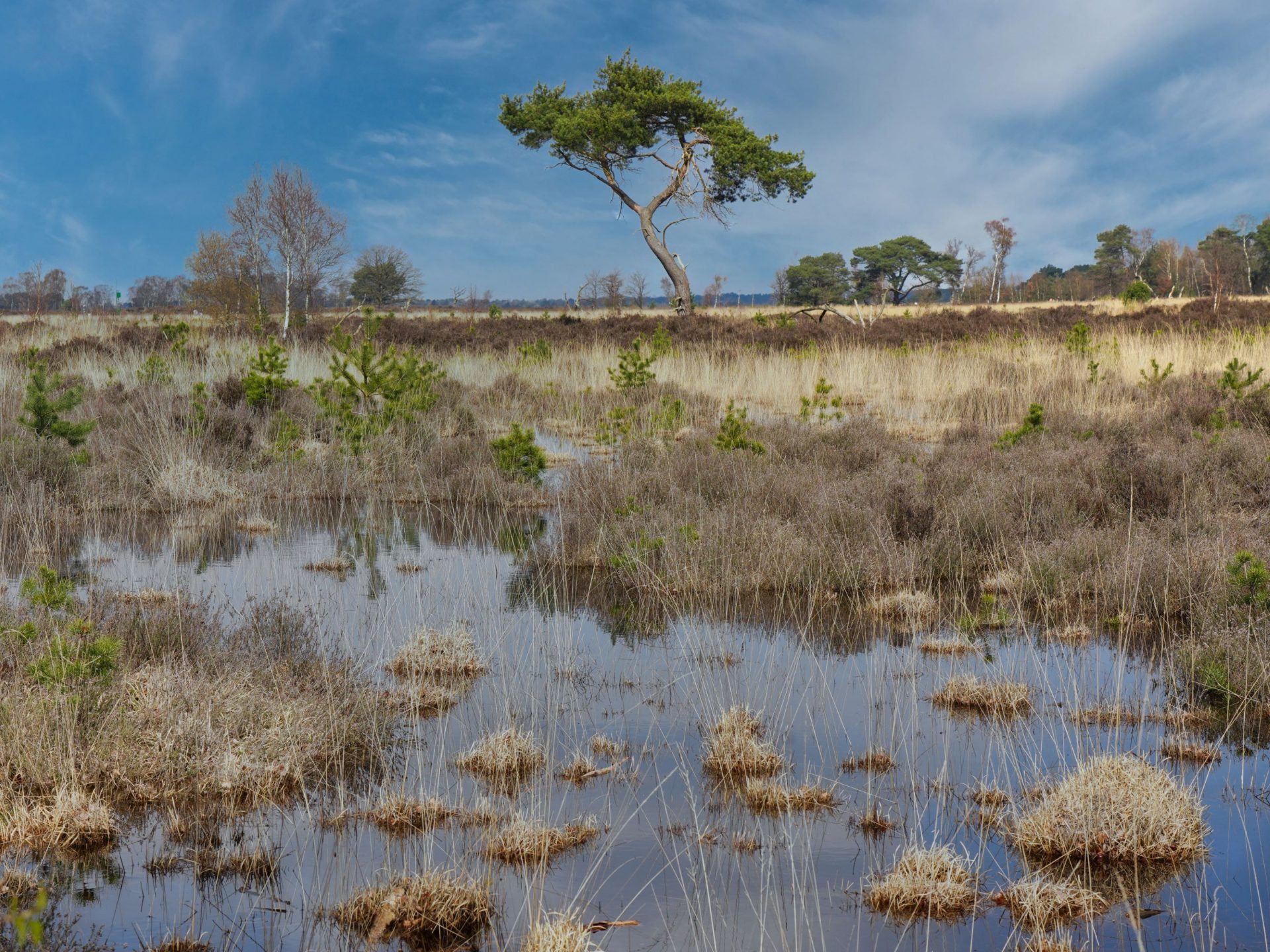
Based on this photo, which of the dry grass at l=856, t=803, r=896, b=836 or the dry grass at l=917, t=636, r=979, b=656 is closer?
the dry grass at l=856, t=803, r=896, b=836

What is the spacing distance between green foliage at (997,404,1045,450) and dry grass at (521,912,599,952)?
26.7 feet

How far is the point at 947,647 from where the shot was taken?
5637mm

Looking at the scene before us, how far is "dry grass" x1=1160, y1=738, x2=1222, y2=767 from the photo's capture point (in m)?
4.16

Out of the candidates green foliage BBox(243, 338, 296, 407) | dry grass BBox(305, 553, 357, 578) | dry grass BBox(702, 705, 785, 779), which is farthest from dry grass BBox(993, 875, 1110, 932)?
green foliage BBox(243, 338, 296, 407)

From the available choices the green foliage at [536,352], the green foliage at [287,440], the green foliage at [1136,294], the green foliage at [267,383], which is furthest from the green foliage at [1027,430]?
the green foliage at [1136,294]

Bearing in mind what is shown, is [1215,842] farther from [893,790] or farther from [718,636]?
[718,636]

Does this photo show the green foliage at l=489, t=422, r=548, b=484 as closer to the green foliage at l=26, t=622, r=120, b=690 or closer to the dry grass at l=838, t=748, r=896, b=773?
the green foliage at l=26, t=622, r=120, b=690

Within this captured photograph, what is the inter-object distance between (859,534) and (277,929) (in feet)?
17.7

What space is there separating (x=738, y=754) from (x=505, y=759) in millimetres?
949

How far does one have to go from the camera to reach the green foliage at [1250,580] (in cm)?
519

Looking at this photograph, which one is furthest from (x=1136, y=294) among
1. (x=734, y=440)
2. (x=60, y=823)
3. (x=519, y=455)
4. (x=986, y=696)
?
(x=60, y=823)

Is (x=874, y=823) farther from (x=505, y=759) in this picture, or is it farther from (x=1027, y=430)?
(x=1027, y=430)

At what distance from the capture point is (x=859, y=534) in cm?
755

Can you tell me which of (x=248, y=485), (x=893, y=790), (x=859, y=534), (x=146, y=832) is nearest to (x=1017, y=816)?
(x=893, y=790)
